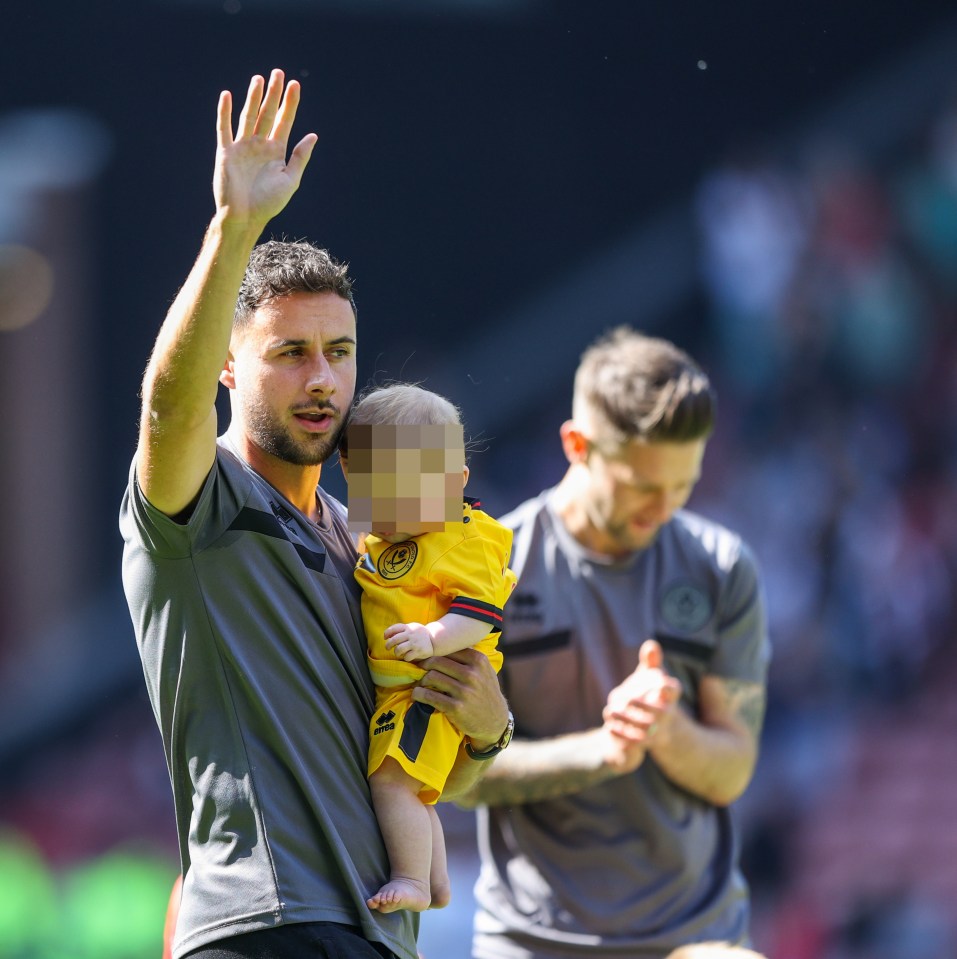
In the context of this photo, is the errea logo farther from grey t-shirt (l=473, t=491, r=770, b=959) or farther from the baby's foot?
grey t-shirt (l=473, t=491, r=770, b=959)

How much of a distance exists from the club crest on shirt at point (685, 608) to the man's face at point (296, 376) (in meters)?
1.33

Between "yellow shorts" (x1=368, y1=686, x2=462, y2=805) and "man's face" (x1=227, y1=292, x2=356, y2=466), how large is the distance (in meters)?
0.43

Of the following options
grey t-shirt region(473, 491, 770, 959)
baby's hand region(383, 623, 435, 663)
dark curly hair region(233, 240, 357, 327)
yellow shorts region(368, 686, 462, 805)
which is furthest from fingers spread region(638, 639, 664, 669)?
dark curly hair region(233, 240, 357, 327)

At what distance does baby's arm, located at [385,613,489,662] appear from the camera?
2316 millimetres

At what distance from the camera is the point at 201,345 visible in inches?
80.7

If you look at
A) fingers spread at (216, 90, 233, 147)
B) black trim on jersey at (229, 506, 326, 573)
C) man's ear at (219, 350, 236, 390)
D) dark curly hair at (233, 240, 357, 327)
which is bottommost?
black trim on jersey at (229, 506, 326, 573)

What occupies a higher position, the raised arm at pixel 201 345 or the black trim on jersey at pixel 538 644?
the raised arm at pixel 201 345

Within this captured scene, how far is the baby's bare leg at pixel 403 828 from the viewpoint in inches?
91.0

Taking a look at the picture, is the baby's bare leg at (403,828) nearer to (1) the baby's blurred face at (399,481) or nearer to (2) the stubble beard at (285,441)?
(1) the baby's blurred face at (399,481)

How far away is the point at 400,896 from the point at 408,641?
1.29 feet

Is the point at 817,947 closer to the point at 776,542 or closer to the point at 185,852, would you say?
the point at 776,542

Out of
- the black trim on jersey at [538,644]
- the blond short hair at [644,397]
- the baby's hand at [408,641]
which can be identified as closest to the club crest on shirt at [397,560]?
the baby's hand at [408,641]

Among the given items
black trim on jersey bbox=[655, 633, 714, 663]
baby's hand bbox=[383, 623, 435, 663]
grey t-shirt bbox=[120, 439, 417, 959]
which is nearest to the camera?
grey t-shirt bbox=[120, 439, 417, 959]

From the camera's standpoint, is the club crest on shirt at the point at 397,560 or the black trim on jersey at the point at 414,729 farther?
the club crest on shirt at the point at 397,560
